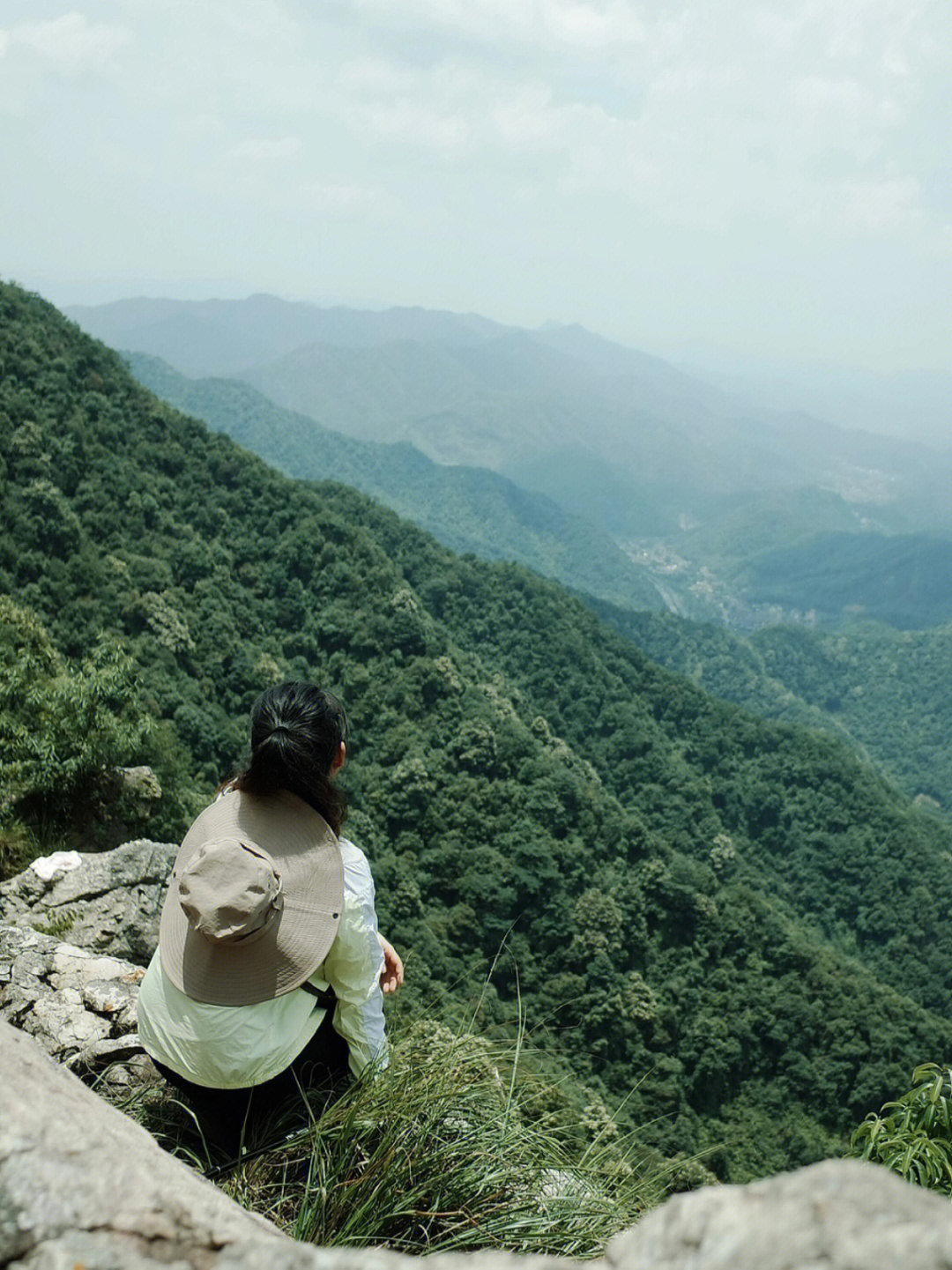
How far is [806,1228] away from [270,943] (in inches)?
74.0

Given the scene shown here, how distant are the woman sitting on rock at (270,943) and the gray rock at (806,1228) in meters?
1.62

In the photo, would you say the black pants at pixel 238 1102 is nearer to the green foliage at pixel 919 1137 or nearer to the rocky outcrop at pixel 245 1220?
the rocky outcrop at pixel 245 1220

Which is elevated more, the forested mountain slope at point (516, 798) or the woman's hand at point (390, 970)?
the woman's hand at point (390, 970)

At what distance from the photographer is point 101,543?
31.7 meters

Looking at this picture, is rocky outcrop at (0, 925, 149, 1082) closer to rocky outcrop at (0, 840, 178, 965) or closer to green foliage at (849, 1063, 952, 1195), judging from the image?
rocky outcrop at (0, 840, 178, 965)

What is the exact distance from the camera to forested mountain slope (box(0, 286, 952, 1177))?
25.9 meters

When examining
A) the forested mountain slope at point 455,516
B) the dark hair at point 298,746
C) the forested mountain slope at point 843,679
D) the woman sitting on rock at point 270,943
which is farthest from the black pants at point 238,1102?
the forested mountain slope at point 455,516

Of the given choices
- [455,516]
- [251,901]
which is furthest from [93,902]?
[455,516]

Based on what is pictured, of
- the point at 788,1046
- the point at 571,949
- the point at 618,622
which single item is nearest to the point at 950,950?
the point at 788,1046

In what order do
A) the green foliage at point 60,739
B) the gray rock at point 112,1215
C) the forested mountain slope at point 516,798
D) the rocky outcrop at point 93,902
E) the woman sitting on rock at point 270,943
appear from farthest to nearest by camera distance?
the forested mountain slope at point 516,798
the green foliage at point 60,739
the rocky outcrop at point 93,902
the woman sitting on rock at point 270,943
the gray rock at point 112,1215

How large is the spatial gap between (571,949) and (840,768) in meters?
28.9

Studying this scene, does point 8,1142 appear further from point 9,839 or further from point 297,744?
point 9,839

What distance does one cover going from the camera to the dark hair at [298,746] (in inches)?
109

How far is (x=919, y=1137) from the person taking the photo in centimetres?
264
